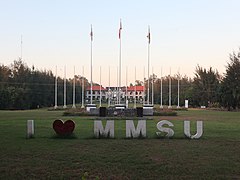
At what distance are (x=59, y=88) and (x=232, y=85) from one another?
41249mm

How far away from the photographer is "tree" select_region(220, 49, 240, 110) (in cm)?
4959

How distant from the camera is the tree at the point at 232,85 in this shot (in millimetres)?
49594

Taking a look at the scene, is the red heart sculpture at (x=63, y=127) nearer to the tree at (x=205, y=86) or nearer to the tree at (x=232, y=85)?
the tree at (x=232, y=85)

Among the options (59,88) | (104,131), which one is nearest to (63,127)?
(104,131)

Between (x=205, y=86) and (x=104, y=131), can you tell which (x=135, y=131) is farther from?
(x=205, y=86)

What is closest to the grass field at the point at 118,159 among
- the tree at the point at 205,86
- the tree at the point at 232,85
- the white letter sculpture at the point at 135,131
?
the white letter sculpture at the point at 135,131

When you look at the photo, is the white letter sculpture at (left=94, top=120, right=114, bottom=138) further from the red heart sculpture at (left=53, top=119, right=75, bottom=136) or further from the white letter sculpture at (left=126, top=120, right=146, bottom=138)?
the red heart sculpture at (left=53, top=119, right=75, bottom=136)

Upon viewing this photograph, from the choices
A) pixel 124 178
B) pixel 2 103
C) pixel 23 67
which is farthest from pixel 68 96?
pixel 124 178

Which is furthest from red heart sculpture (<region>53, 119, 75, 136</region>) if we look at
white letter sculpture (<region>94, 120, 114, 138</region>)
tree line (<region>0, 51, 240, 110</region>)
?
tree line (<region>0, 51, 240, 110</region>)

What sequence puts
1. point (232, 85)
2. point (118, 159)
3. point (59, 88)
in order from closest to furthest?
point (118, 159)
point (232, 85)
point (59, 88)

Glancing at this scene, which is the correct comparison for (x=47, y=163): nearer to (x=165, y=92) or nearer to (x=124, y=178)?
(x=124, y=178)

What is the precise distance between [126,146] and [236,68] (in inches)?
1640

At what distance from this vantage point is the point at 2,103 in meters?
59.0

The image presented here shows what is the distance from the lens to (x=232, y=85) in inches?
1975
